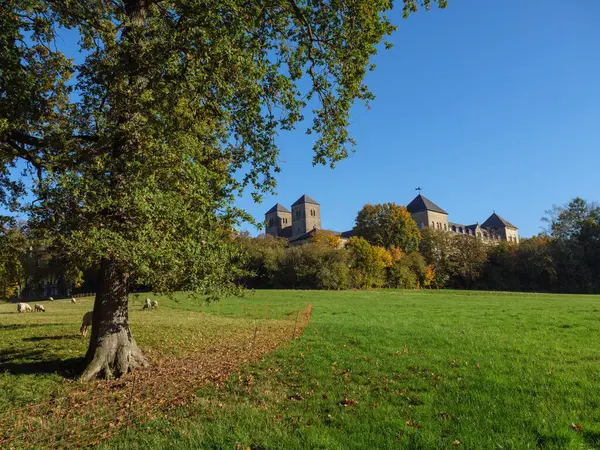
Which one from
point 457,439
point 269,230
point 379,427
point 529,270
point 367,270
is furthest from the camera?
point 269,230

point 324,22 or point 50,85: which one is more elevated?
point 324,22

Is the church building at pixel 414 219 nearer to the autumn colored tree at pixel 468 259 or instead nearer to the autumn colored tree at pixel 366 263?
the autumn colored tree at pixel 468 259

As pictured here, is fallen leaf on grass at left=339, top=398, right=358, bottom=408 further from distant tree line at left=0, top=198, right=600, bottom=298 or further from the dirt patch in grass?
distant tree line at left=0, top=198, right=600, bottom=298

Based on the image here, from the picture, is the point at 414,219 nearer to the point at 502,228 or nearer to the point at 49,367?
the point at 502,228

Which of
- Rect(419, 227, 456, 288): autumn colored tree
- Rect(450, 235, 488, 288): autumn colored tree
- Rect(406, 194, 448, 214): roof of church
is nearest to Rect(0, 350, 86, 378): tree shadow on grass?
Rect(419, 227, 456, 288): autumn colored tree

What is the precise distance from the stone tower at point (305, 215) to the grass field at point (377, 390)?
4502 inches

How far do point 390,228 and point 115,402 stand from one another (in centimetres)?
6890

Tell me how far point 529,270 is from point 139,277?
74.8m

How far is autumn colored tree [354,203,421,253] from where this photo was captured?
72375 millimetres

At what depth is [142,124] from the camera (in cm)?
845

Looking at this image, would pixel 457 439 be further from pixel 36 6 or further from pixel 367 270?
pixel 367 270

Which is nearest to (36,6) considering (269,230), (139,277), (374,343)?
(139,277)

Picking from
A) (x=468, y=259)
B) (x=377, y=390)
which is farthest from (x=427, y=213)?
(x=377, y=390)

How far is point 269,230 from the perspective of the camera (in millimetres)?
150500
